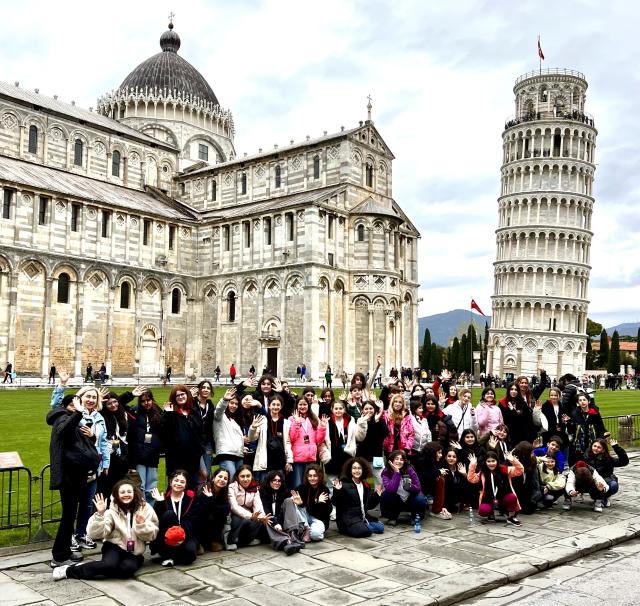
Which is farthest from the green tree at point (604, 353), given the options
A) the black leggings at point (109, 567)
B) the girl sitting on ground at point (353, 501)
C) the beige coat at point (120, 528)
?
the black leggings at point (109, 567)

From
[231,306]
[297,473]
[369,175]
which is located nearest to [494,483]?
[297,473]

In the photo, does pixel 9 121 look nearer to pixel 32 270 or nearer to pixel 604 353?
pixel 32 270

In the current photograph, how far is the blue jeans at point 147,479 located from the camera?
9.72 m

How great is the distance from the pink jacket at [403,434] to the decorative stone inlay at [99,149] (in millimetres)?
44052

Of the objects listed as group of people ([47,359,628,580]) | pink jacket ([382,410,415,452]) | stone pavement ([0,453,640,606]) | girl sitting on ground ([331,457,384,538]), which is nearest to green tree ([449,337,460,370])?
group of people ([47,359,628,580])

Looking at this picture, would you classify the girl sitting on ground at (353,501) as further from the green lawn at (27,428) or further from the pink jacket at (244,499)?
the green lawn at (27,428)

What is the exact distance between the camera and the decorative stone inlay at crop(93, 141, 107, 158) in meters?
50.0

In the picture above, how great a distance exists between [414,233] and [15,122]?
28.9 meters

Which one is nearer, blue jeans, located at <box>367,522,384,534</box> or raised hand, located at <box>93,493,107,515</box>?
raised hand, located at <box>93,493,107,515</box>

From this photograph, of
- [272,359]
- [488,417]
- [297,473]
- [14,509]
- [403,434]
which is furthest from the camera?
[272,359]

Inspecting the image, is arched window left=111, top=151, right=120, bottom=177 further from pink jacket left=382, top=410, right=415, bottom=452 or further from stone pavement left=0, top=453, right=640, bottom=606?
stone pavement left=0, top=453, right=640, bottom=606

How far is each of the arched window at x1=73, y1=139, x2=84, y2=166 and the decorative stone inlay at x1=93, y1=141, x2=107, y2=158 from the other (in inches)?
39.5

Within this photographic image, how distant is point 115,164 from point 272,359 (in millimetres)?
19549

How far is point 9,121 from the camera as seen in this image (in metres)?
45.2
